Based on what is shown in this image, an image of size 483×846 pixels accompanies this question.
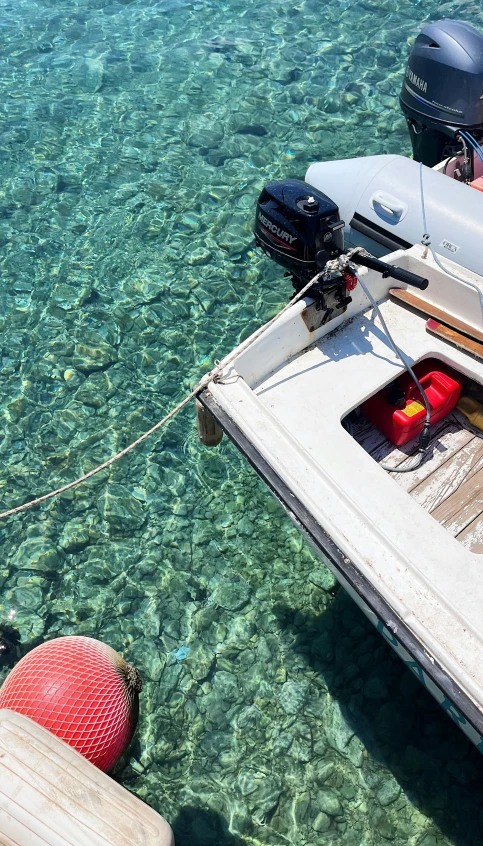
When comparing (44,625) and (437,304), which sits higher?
(437,304)

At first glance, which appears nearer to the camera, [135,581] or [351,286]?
[351,286]

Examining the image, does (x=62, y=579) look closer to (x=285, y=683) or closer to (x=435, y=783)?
(x=285, y=683)

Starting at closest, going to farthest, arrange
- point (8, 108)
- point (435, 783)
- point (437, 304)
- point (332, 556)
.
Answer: point (332, 556)
point (435, 783)
point (437, 304)
point (8, 108)

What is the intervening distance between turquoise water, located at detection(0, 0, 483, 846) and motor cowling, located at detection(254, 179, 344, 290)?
1.44 m

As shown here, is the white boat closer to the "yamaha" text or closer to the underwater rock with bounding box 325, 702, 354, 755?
the underwater rock with bounding box 325, 702, 354, 755

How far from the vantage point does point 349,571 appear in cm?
322

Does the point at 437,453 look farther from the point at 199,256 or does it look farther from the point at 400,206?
the point at 199,256

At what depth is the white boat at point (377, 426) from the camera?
310 centimetres

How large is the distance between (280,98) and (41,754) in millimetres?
7384

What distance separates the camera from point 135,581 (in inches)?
178

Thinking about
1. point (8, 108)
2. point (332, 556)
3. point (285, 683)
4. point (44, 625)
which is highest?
point (332, 556)

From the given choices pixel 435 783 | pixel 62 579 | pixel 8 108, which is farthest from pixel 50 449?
pixel 8 108

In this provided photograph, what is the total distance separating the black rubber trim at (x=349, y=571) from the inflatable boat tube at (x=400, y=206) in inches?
85.4

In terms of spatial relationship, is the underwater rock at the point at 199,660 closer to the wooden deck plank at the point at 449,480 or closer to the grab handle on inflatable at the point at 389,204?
Result: the wooden deck plank at the point at 449,480
